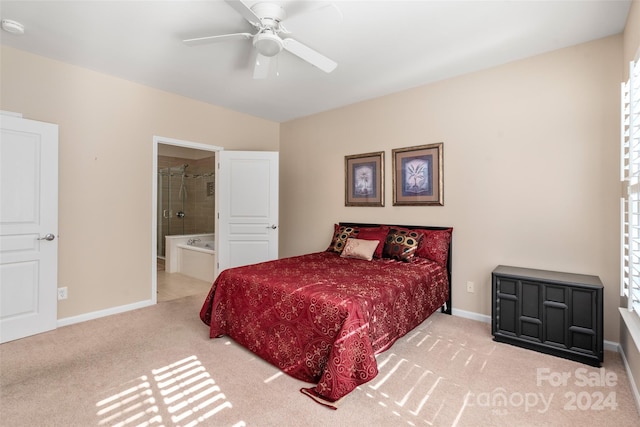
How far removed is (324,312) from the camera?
2.00 m

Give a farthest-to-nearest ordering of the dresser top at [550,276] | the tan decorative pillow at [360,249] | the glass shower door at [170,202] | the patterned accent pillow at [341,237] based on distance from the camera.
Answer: the glass shower door at [170,202] → the patterned accent pillow at [341,237] → the tan decorative pillow at [360,249] → the dresser top at [550,276]

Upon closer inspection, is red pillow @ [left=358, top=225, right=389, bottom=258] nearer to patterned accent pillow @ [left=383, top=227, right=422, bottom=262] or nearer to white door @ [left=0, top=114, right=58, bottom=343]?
patterned accent pillow @ [left=383, top=227, right=422, bottom=262]

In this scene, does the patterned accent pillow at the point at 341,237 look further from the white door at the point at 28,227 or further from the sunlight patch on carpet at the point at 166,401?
the white door at the point at 28,227

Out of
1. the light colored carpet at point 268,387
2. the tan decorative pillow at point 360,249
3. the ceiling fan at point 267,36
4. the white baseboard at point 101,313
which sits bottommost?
the light colored carpet at point 268,387

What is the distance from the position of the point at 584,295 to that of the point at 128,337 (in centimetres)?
374

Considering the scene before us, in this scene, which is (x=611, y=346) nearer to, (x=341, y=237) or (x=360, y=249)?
(x=360, y=249)

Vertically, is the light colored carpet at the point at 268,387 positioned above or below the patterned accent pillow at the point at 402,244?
below

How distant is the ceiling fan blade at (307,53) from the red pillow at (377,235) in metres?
1.87

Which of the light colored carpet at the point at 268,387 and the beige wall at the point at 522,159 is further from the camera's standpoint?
the beige wall at the point at 522,159

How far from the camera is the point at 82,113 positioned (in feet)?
10.4

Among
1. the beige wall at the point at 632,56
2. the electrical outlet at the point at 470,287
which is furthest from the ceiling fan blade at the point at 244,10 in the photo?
the electrical outlet at the point at 470,287

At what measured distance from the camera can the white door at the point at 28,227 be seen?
2.67m

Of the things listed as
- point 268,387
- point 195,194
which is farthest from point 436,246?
point 195,194

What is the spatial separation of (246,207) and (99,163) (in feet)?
5.87
